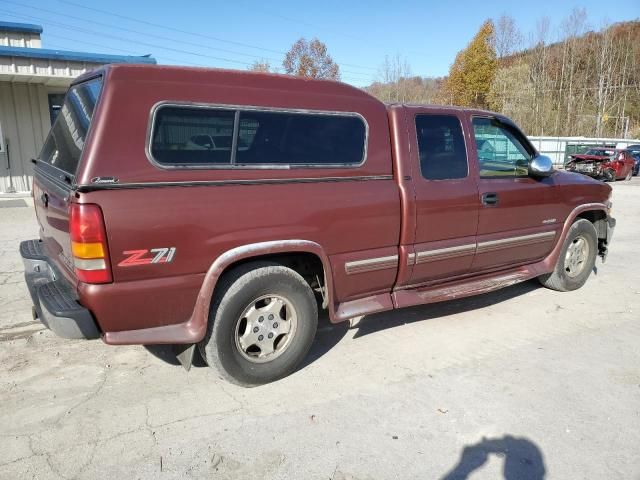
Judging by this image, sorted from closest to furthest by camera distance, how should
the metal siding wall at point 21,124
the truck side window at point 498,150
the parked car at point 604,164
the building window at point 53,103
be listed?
the truck side window at point 498,150 → the metal siding wall at point 21,124 → the building window at point 53,103 → the parked car at point 604,164

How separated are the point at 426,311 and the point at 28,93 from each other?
11578mm

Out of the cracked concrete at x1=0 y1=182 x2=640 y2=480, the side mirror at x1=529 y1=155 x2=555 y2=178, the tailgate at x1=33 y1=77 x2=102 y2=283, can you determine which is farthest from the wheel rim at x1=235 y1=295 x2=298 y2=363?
the side mirror at x1=529 y1=155 x2=555 y2=178

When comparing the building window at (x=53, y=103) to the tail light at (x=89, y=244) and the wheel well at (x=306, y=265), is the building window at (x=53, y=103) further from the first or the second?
the tail light at (x=89, y=244)

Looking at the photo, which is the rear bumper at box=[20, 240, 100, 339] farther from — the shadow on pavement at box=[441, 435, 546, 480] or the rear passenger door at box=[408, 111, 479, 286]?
the rear passenger door at box=[408, 111, 479, 286]

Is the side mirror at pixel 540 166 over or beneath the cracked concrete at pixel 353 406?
over

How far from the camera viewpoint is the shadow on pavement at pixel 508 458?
257cm

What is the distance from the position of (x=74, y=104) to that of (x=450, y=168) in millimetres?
2972

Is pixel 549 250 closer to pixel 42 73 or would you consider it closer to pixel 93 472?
pixel 93 472

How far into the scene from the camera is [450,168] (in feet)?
13.7

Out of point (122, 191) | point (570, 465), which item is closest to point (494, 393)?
point (570, 465)

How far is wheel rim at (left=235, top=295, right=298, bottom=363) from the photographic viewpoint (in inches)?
131

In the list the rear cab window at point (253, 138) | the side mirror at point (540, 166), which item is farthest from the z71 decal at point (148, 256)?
the side mirror at point (540, 166)

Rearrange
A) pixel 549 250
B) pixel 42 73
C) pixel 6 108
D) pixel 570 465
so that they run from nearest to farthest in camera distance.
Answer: pixel 570 465, pixel 549 250, pixel 42 73, pixel 6 108

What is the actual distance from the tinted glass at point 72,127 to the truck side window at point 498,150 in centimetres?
316
